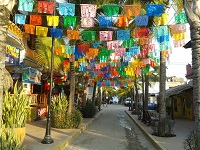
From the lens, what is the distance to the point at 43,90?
2580 cm

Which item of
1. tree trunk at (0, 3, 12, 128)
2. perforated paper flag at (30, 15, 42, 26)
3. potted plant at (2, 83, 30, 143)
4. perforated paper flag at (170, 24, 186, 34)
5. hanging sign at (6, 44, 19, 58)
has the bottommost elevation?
potted plant at (2, 83, 30, 143)

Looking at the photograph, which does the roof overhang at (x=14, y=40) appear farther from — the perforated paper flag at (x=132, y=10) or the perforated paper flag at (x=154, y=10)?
the perforated paper flag at (x=154, y=10)

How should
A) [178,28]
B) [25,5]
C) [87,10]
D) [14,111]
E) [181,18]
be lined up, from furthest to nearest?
[178,28] < [181,18] < [87,10] < [25,5] < [14,111]

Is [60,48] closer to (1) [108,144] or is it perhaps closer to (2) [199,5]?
(1) [108,144]

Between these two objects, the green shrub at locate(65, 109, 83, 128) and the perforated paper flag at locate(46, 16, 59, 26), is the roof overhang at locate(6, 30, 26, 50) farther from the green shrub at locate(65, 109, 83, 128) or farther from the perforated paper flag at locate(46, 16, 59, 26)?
the green shrub at locate(65, 109, 83, 128)

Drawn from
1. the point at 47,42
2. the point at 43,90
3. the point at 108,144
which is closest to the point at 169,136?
the point at 108,144

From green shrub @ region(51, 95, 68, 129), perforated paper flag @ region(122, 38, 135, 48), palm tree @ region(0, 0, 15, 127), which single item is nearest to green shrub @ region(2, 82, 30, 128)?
palm tree @ region(0, 0, 15, 127)

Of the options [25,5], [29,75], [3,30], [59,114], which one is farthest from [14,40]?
[3,30]

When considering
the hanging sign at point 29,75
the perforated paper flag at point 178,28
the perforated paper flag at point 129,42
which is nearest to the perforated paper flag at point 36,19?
the hanging sign at point 29,75

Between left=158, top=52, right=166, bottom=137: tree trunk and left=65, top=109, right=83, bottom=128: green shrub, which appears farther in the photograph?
left=65, top=109, right=83, bottom=128: green shrub

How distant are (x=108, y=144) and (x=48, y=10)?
20.5 ft

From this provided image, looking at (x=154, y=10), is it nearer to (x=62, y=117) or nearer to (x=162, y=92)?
(x=162, y=92)

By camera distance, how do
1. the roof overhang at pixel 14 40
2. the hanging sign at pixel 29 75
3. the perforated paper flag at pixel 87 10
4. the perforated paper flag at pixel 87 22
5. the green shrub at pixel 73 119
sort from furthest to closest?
the hanging sign at pixel 29 75 < the green shrub at pixel 73 119 < the perforated paper flag at pixel 87 22 < the perforated paper flag at pixel 87 10 < the roof overhang at pixel 14 40

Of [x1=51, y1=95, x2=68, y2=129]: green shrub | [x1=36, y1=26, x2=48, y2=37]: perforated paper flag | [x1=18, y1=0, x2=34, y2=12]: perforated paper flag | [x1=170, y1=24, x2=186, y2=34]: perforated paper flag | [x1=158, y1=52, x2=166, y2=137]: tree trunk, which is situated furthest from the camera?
[x1=51, y1=95, x2=68, y2=129]: green shrub
